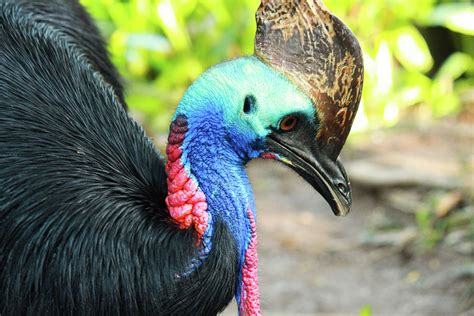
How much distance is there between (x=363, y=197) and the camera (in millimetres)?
A: 4973

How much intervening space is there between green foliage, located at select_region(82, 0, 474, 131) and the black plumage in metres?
3.17

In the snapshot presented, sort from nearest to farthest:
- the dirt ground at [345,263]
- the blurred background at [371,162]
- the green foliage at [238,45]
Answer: the dirt ground at [345,263], the blurred background at [371,162], the green foliage at [238,45]

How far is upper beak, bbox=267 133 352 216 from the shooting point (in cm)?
210

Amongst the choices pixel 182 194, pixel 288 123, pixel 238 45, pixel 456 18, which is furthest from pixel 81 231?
pixel 456 18

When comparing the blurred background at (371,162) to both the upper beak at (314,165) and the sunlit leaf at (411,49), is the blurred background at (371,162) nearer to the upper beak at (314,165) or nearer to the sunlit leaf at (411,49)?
the sunlit leaf at (411,49)

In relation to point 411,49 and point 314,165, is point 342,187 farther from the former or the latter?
point 411,49

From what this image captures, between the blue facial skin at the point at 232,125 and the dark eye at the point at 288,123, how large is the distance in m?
0.01

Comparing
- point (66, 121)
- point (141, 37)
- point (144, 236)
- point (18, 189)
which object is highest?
point (141, 37)

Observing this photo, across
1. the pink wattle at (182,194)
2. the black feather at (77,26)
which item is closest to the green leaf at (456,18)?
the black feather at (77,26)

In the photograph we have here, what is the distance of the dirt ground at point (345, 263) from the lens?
12.9 feet

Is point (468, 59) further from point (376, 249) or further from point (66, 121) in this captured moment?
point (66, 121)

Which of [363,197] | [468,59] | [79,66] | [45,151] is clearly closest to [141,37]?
[363,197]

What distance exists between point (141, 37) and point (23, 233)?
3.36 metres

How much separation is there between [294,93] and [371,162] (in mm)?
3227
